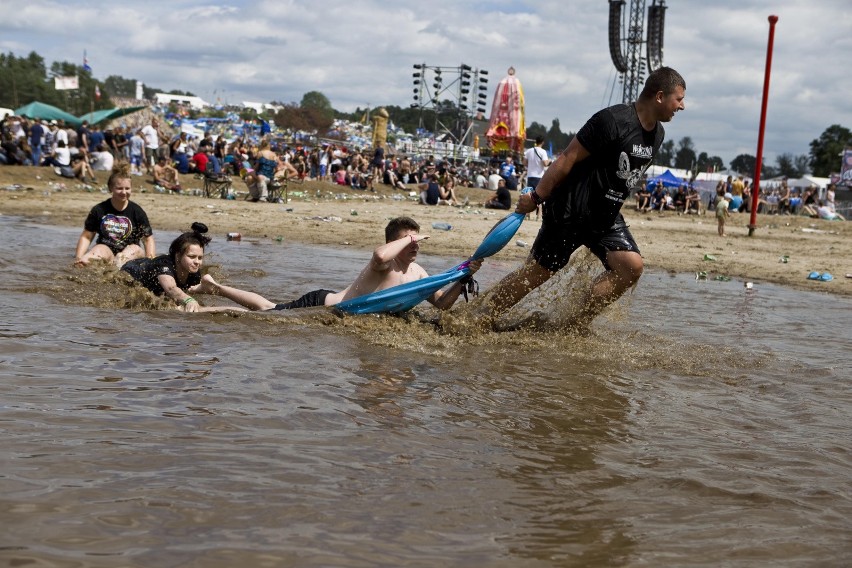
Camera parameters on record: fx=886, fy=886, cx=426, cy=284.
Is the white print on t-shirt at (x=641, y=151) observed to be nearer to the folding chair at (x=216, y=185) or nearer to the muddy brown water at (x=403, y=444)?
the muddy brown water at (x=403, y=444)

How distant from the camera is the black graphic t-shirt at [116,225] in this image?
28.3 feet

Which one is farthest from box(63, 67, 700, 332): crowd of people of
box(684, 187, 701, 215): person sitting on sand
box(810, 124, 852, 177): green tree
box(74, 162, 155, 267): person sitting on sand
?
box(810, 124, 852, 177): green tree

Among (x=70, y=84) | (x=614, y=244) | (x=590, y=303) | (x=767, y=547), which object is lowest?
(x=767, y=547)

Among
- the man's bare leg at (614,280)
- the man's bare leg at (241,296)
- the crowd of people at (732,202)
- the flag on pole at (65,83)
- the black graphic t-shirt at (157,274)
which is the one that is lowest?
the man's bare leg at (241,296)

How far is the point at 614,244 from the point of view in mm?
6004

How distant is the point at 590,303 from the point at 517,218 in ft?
2.63

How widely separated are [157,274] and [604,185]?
3.71 meters

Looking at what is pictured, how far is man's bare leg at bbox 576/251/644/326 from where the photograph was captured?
235 inches

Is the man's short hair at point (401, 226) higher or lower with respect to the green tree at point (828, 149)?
lower

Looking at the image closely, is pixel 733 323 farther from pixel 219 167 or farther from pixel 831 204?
pixel 831 204

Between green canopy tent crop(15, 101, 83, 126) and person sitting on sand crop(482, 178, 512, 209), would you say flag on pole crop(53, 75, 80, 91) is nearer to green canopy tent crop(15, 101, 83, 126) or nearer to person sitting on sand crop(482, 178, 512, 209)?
green canopy tent crop(15, 101, 83, 126)

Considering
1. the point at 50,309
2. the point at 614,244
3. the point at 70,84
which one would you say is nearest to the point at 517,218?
the point at 614,244

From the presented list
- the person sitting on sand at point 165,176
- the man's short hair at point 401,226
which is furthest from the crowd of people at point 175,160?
the man's short hair at point 401,226

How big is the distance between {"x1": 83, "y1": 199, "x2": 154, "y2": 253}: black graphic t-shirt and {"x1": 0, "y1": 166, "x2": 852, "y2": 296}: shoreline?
1.54 m
